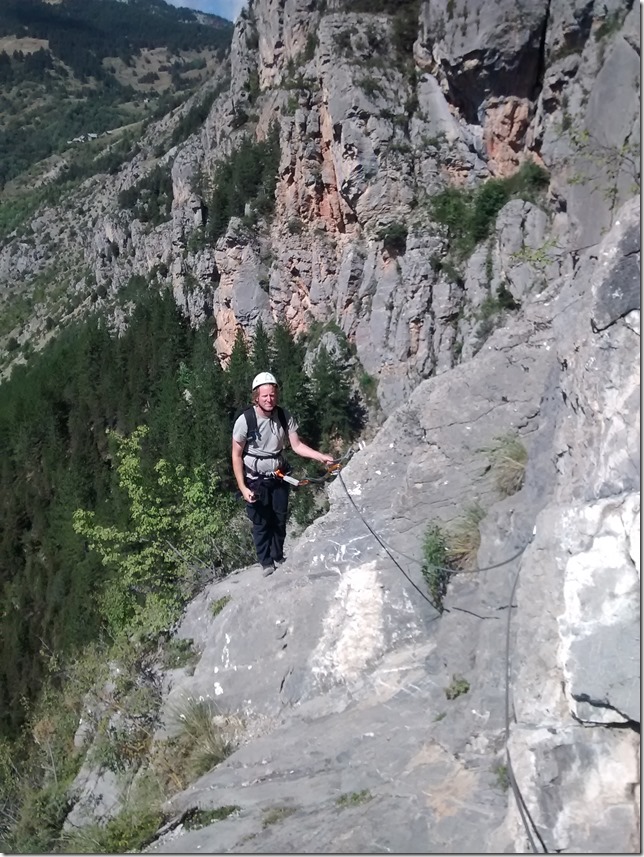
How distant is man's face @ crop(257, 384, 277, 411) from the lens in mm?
6949

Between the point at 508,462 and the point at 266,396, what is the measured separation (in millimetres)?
2432

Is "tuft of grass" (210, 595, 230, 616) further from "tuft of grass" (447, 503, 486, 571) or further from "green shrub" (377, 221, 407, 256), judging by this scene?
"green shrub" (377, 221, 407, 256)

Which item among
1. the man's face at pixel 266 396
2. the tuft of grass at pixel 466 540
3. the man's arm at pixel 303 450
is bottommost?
the tuft of grass at pixel 466 540

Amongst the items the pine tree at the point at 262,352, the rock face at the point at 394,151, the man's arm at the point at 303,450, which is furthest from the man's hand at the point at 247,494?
the pine tree at the point at 262,352

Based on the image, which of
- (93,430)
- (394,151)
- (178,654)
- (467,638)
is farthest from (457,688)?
(93,430)

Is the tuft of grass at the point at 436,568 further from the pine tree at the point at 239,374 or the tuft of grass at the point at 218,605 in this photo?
the pine tree at the point at 239,374

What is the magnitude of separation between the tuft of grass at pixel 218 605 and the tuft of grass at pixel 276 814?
309 cm

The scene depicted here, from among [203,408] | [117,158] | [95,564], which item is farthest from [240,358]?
[117,158]

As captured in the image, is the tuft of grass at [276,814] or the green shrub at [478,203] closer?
the tuft of grass at [276,814]

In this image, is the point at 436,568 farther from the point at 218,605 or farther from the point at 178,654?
the point at 178,654

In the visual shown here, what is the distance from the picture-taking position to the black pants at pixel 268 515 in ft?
24.4

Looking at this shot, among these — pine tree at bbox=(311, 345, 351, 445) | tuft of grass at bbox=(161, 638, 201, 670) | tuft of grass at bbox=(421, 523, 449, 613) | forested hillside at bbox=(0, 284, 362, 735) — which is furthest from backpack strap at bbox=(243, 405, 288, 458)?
pine tree at bbox=(311, 345, 351, 445)

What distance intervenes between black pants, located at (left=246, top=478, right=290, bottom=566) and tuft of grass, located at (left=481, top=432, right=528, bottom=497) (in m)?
2.36

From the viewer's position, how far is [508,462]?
589 cm
